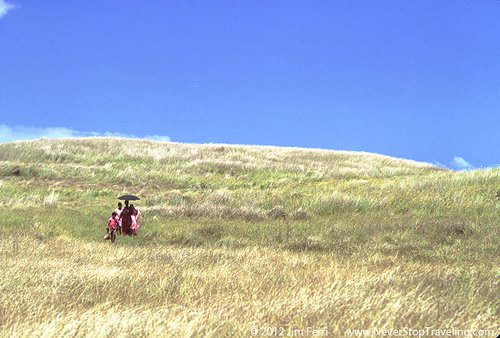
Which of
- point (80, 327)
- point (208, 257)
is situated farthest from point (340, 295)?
point (208, 257)

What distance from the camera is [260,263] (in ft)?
30.8

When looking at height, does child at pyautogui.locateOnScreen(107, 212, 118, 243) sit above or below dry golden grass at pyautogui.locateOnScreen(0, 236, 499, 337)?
above

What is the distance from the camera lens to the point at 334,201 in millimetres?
21578

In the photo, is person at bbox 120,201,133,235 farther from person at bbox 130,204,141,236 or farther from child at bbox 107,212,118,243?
child at bbox 107,212,118,243

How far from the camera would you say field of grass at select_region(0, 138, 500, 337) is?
5.10 m

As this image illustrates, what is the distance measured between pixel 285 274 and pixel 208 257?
10.0ft

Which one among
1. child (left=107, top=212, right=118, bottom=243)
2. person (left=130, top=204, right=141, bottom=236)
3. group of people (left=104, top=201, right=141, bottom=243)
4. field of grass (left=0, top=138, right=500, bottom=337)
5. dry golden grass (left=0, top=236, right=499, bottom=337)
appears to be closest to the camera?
dry golden grass (left=0, top=236, right=499, bottom=337)

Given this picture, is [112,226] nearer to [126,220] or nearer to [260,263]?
[126,220]

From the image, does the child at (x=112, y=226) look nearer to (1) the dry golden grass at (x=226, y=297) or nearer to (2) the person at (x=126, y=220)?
(2) the person at (x=126, y=220)

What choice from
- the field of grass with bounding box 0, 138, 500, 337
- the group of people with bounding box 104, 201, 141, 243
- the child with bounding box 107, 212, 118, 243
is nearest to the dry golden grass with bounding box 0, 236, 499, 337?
the field of grass with bounding box 0, 138, 500, 337

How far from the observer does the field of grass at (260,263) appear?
5.10 m

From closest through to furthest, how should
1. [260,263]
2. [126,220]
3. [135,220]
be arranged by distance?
[260,263] < [126,220] < [135,220]

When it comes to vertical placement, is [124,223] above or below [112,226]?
above

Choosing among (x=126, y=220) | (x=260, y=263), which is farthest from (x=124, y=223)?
(x=260, y=263)
